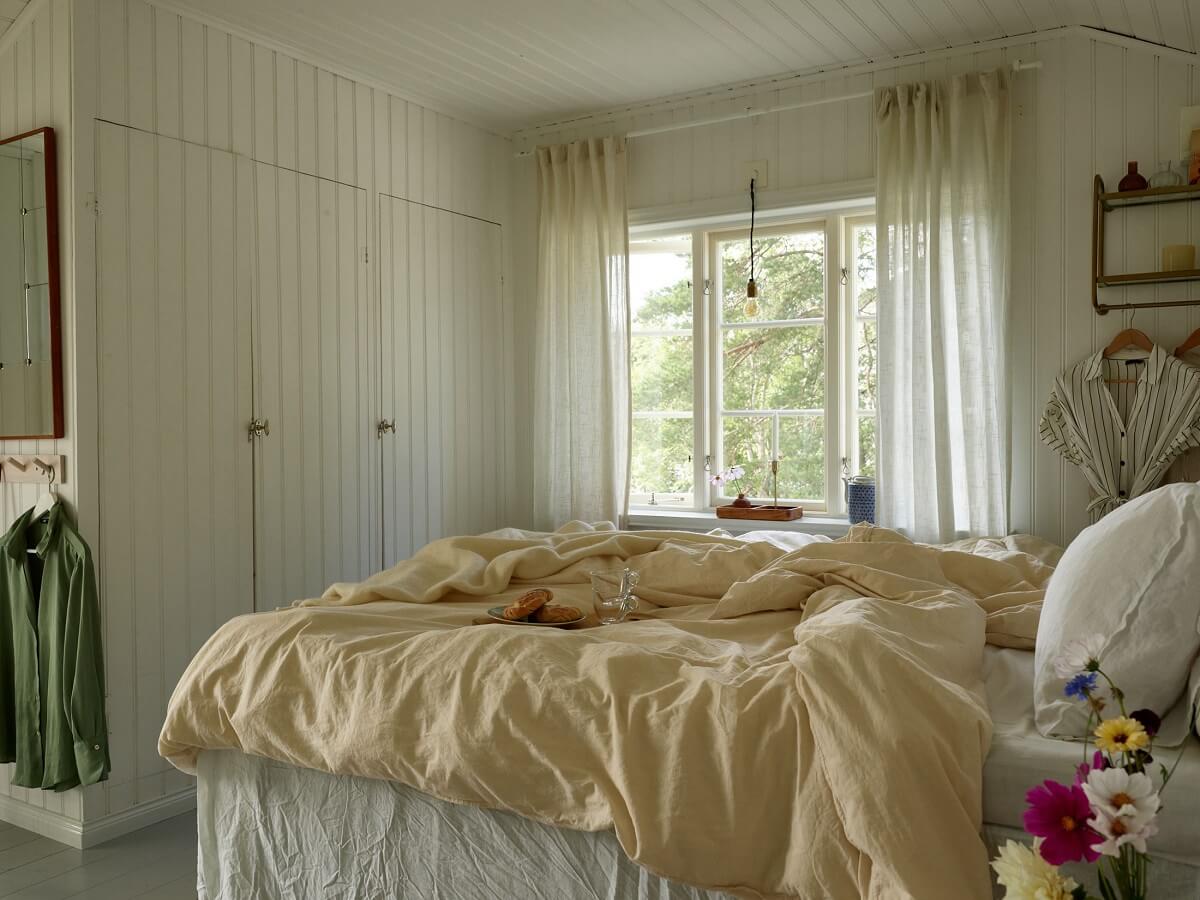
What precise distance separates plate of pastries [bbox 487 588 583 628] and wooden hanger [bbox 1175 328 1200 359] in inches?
92.3

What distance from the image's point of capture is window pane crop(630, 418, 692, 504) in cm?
460

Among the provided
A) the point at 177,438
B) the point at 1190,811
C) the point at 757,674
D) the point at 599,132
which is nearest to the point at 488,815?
the point at 757,674

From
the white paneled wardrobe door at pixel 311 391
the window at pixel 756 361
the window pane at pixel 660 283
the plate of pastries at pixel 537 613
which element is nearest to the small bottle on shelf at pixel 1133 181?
the window at pixel 756 361

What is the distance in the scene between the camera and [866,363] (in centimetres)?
416

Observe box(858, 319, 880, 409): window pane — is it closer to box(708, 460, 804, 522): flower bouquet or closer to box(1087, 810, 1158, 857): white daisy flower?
box(708, 460, 804, 522): flower bouquet

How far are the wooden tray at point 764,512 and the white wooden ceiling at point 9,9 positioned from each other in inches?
121

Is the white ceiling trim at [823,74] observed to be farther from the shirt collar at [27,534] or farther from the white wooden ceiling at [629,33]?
the shirt collar at [27,534]

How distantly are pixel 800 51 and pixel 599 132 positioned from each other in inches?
43.9

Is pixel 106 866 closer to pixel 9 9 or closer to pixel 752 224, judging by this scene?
pixel 9 9

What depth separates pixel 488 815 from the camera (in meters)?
1.84

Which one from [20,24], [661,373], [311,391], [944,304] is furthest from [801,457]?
[20,24]

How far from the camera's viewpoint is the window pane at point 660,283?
15.0 ft

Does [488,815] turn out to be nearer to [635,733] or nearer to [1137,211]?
[635,733]

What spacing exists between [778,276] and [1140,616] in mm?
2978
